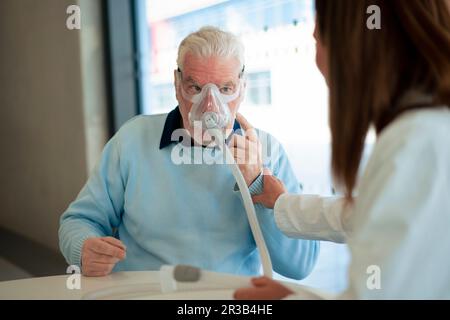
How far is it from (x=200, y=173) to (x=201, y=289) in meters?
0.34

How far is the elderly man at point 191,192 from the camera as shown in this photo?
1.02 metres

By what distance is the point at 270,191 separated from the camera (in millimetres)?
988

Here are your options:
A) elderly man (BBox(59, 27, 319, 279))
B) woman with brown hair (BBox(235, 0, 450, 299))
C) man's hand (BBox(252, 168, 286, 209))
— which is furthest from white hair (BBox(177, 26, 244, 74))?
woman with brown hair (BBox(235, 0, 450, 299))

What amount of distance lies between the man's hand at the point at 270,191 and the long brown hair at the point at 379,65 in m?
0.39

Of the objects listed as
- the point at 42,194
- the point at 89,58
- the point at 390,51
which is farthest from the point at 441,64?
the point at 89,58

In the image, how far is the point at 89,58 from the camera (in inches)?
89.7

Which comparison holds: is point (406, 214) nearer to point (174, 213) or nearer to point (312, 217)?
point (312, 217)

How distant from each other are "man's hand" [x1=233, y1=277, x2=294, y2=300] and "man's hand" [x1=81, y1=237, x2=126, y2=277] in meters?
0.32

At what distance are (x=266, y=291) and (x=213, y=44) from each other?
573mm

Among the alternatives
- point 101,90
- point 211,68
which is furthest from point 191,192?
point 101,90

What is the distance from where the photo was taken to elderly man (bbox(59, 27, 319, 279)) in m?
1.02

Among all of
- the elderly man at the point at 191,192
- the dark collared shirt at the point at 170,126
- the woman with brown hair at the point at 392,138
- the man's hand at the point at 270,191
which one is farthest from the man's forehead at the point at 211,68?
the woman with brown hair at the point at 392,138

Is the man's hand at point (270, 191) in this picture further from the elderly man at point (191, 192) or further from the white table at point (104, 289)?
the white table at point (104, 289)
